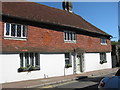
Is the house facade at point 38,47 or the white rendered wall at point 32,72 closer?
the white rendered wall at point 32,72

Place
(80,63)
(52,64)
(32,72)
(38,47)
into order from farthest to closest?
(80,63) < (52,64) < (38,47) < (32,72)

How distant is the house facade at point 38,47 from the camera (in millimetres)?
11758

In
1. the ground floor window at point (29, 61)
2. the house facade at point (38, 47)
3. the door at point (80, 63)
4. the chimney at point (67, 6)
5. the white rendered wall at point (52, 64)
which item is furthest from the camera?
the chimney at point (67, 6)

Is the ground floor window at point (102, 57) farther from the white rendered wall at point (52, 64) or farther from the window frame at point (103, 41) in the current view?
the white rendered wall at point (52, 64)

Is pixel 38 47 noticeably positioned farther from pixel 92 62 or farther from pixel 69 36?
pixel 92 62

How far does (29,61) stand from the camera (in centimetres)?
1308

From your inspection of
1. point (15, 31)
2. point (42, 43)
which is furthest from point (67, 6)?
point (15, 31)

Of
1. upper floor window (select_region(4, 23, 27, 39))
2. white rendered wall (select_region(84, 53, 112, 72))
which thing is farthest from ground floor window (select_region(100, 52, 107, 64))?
upper floor window (select_region(4, 23, 27, 39))

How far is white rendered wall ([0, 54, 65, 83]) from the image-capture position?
11.4 m

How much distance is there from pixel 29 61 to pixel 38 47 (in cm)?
138

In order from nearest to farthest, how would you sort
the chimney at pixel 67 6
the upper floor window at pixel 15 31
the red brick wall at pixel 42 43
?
1. the upper floor window at pixel 15 31
2. the red brick wall at pixel 42 43
3. the chimney at pixel 67 6

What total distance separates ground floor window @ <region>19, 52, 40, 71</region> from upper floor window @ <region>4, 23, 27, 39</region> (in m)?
1.48

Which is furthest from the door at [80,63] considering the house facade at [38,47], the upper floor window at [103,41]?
the upper floor window at [103,41]

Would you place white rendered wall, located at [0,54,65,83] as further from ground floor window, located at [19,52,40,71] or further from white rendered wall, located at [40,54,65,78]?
ground floor window, located at [19,52,40,71]
